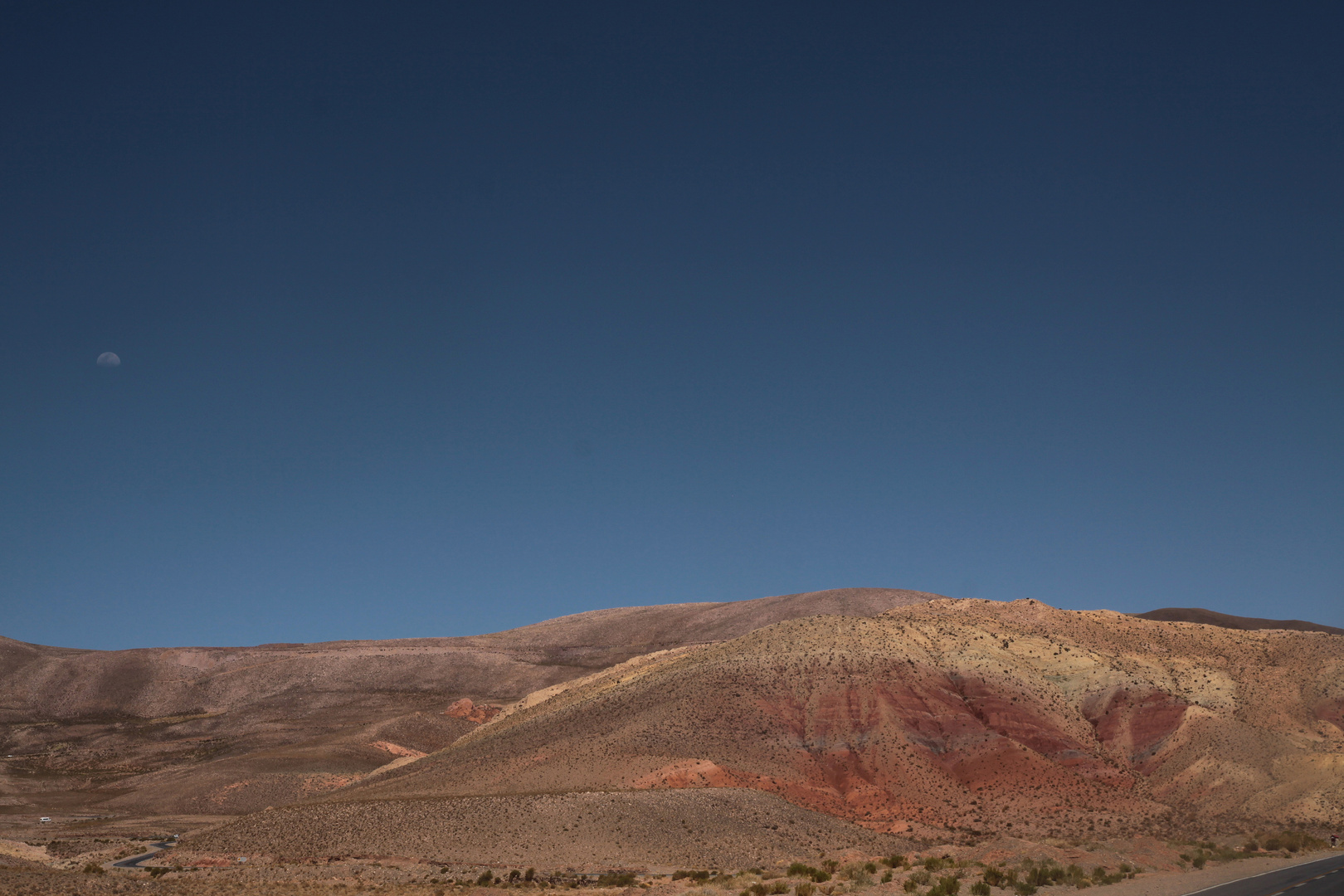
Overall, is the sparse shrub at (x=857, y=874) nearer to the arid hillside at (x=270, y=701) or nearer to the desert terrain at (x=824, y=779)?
the desert terrain at (x=824, y=779)

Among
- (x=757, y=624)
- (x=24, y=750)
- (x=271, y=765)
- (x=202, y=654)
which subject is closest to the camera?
(x=271, y=765)

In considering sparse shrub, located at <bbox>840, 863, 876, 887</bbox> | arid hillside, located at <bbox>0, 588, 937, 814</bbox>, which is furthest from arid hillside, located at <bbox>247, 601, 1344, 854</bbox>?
arid hillside, located at <bbox>0, 588, 937, 814</bbox>

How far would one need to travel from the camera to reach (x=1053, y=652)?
210 ft

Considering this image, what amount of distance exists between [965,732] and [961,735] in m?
0.34

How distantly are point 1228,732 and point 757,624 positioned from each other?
260 ft

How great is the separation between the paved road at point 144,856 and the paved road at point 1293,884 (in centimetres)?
4356

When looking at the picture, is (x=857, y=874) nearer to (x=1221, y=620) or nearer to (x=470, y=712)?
(x=470, y=712)

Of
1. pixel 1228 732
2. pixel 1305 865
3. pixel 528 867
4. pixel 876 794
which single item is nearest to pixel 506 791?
pixel 528 867

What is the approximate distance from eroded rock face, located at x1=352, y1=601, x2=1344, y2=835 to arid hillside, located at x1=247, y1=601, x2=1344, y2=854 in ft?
0.40

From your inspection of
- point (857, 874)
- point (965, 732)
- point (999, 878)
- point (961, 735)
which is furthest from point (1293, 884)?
point (965, 732)

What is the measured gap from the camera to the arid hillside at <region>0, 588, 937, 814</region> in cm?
8469

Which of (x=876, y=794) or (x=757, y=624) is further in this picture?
(x=757, y=624)

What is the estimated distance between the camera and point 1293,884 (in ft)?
95.7

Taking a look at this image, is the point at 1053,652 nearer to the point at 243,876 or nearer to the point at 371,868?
the point at 371,868
